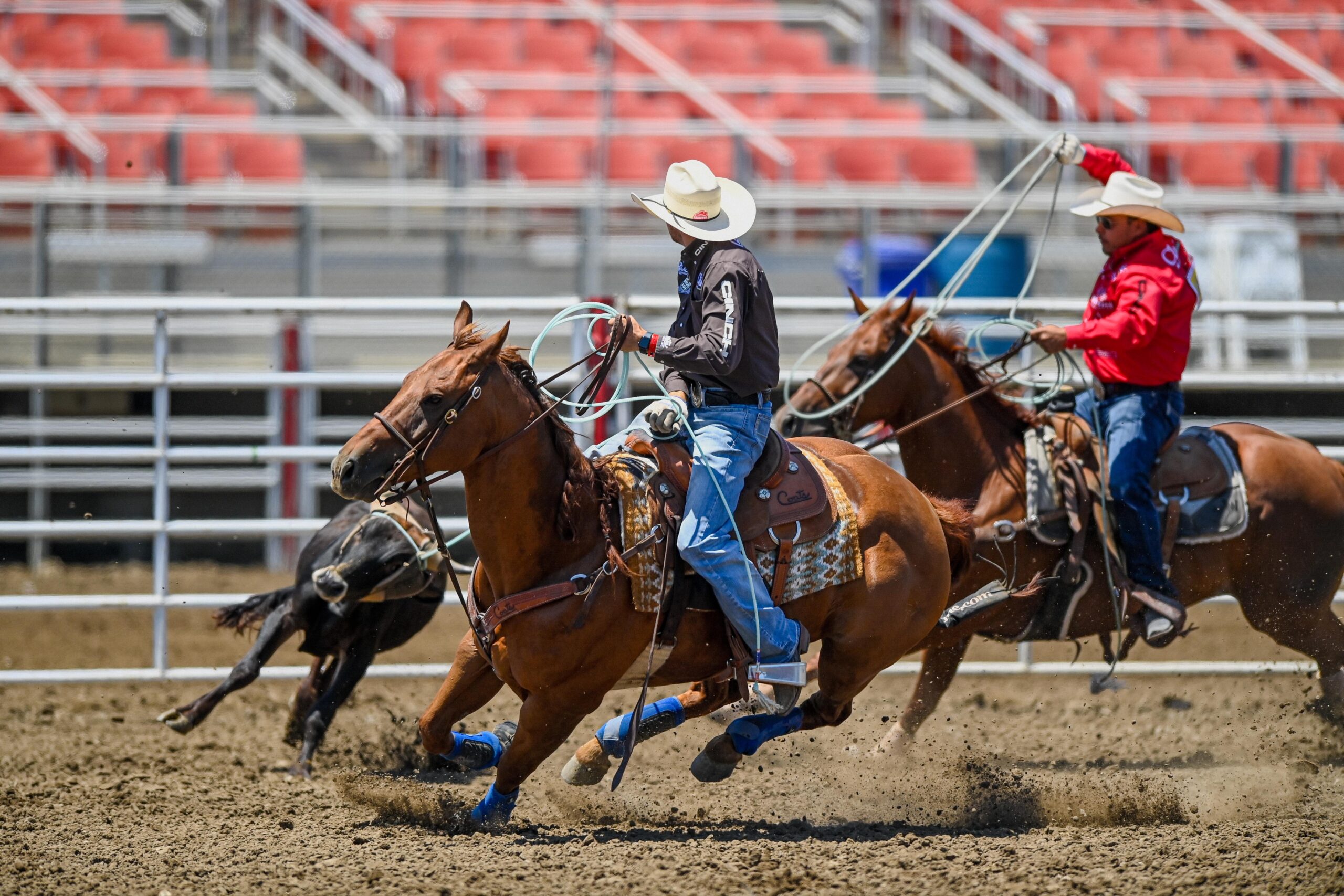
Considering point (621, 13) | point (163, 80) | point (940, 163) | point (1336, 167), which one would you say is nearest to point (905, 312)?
point (940, 163)

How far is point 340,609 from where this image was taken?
5.49 meters

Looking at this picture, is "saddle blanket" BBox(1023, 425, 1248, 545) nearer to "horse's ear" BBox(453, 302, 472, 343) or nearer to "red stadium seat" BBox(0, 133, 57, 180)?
"horse's ear" BBox(453, 302, 472, 343)

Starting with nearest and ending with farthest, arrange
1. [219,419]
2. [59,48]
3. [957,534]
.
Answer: [957,534] → [219,419] → [59,48]

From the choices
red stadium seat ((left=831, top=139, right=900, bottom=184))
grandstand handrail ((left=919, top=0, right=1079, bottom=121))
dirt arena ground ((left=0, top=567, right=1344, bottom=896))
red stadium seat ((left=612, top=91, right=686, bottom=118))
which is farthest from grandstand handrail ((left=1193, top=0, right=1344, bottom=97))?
dirt arena ground ((left=0, top=567, right=1344, bottom=896))

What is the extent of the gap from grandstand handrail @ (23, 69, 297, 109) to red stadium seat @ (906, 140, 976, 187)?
5.92 m

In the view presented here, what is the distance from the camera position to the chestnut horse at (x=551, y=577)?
4.06 metres

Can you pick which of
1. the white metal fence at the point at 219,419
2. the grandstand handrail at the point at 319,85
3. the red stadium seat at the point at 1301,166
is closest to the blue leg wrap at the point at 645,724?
the white metal fence at the point at 219,419

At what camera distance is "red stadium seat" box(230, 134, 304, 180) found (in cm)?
1197

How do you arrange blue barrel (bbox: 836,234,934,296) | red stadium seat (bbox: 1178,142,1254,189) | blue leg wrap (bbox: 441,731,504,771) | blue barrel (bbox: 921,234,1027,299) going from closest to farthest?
1. blue leg wrap (bbox: 441,731,504,771)
2. blue barrel (bbox: 836,234,934,296)
3. blue barrel (bbox: 921,234,1027,299)
4. red stadium seat (bbox: 1178,142,1254,189)

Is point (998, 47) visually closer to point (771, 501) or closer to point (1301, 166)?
point (1301, 166)

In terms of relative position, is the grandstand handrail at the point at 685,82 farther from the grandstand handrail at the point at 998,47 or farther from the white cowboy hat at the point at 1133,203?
the white cowboy hat at the point at 1133,203

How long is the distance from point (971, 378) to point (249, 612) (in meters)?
3.23

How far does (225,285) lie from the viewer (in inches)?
392

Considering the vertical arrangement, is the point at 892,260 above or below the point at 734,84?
below
